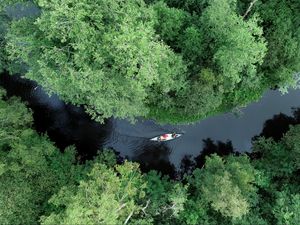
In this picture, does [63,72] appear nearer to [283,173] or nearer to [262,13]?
[262,13]

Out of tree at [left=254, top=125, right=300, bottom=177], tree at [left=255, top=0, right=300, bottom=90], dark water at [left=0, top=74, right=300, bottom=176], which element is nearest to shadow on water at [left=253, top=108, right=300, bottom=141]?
dark water at [left=0, top=74, right=300, bottom=176]

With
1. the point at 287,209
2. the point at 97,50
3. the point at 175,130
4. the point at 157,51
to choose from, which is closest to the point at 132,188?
the point at 175,130

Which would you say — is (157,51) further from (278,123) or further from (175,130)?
(278,123)

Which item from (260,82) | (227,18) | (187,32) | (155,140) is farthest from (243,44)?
(155,140)

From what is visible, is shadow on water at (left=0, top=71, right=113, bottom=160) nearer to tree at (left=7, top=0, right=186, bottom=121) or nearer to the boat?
the boat

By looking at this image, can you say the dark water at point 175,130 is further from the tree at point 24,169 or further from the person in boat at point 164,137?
the tree at point 24,169

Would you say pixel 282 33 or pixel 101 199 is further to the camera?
pixel 282 33
